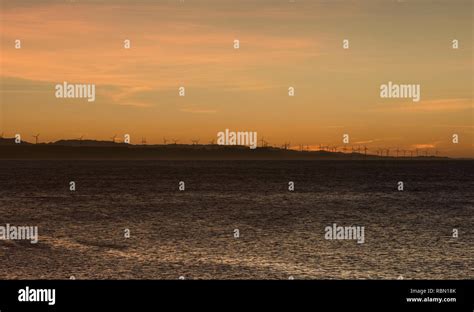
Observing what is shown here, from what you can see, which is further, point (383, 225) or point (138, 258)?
point (383, 225)

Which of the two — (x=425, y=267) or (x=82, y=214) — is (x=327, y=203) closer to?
(x=82, y=214)

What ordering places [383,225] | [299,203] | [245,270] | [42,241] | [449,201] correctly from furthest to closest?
[449,201]
[299,203]
[383,225]
[42,241]
[245,270]

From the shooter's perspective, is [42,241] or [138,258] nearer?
[138,258]
